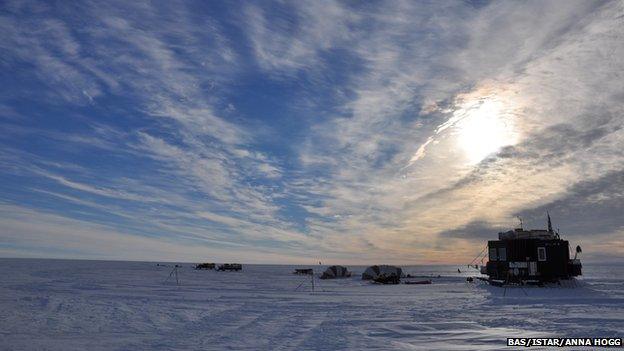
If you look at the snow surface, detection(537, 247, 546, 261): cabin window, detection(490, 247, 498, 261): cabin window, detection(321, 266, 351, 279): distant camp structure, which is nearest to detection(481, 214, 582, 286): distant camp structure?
detection(537, 247, 546, 261): cabin window

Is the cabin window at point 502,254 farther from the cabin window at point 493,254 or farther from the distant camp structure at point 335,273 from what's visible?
the distant camp structure at point 335,273

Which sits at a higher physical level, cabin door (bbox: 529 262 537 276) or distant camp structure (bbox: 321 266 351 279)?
cabin door (bbox: 529 262 537 276)

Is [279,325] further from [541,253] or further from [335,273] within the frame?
[335,273]

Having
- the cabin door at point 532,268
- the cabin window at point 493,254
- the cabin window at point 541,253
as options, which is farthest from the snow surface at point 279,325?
the cabin window at point 493,254

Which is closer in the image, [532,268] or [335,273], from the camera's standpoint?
[532,268]

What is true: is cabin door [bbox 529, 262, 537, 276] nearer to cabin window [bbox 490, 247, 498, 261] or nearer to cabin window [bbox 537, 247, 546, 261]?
cabin window [bbox 537, 247, 546, 261]

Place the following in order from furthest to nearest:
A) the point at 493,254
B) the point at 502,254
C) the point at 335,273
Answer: the point at 335,273, the point at 493,254, the point at 502,254

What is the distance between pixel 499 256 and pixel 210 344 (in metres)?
57.2

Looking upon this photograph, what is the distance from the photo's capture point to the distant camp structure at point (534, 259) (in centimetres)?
6091

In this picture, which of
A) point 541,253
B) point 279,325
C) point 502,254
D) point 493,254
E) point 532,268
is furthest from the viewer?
point 493,254

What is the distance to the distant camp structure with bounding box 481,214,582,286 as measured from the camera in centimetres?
6091

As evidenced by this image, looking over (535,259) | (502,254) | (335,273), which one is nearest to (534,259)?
(535,259)

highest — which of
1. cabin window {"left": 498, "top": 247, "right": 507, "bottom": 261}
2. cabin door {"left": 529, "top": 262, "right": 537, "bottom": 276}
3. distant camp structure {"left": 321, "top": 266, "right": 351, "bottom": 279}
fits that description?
cabin window {"left": 498, "top": 247, "right": 507, "bottom": 261}

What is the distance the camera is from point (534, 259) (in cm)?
6159
